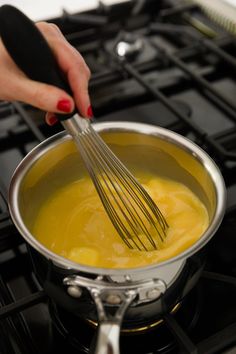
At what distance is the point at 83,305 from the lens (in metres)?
0.42

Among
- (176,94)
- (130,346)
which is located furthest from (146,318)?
(176,94)

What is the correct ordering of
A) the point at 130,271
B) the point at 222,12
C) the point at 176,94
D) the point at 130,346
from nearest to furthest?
the point at 130,271 → the point at 130,346 → the point at 176,94 → the point at 222,12

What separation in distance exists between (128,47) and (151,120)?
0.61ft

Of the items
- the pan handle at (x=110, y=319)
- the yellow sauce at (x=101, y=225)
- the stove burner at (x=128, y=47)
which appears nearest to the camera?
the pan handle at (x=110, y=319)

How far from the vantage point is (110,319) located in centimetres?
38

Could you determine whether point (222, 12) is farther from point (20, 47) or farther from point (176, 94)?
point (20, 47)

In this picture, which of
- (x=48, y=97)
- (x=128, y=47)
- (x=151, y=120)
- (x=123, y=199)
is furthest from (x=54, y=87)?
(x=128, y=47)

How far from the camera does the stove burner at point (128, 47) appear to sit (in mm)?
805

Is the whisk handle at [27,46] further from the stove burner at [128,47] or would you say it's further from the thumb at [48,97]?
the stove burner at [128,47]

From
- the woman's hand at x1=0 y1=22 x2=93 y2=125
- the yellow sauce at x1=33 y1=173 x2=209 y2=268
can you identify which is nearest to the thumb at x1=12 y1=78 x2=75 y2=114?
the woman's hand at x1=0 y1=22 x2=93 y2=125

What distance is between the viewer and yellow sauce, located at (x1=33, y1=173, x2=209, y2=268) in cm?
47

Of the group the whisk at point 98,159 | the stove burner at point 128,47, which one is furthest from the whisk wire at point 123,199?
the stove burner at point 128,47

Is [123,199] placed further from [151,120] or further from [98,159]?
[151,120]

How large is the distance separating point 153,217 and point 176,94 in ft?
1.00
